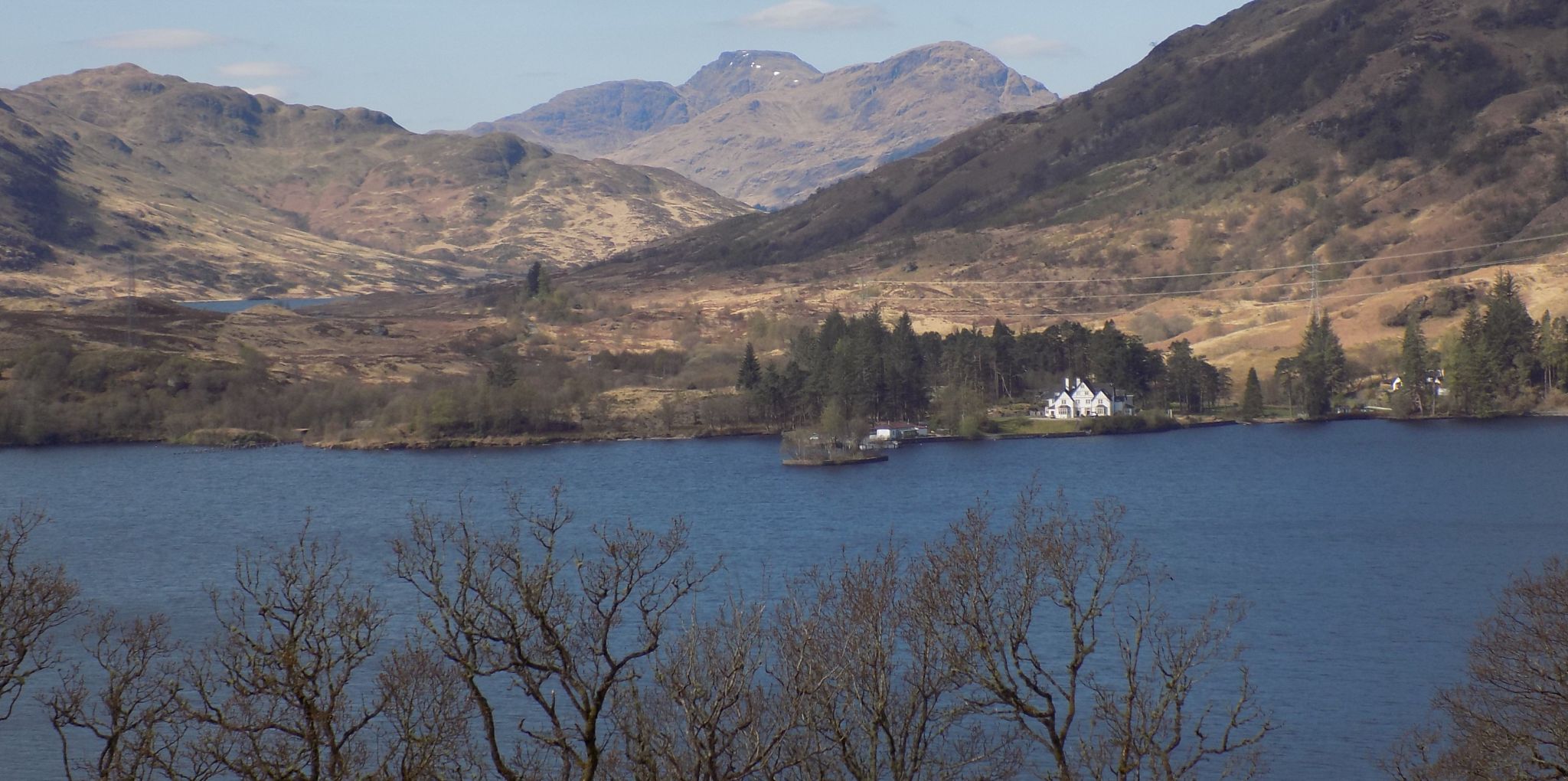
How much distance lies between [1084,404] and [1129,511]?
4081 centimetres

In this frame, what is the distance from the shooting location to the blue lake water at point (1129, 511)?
131ft

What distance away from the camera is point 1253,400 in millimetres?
102000

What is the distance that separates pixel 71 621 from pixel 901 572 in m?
24.8

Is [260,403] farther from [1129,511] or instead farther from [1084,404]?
[1129,511]

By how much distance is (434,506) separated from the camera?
227ft

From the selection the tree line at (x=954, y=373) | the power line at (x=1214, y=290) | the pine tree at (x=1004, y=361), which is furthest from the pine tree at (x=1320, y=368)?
the power line at (x=1214, y=290)

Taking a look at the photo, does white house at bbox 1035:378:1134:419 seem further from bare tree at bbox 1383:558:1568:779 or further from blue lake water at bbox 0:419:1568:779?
bare tree at bbox 1383:558:1568:779

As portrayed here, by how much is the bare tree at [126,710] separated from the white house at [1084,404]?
72567 millimetres

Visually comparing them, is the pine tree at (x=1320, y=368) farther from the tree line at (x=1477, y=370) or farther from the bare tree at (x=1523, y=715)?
the bare tree at (x=1523, y=715)

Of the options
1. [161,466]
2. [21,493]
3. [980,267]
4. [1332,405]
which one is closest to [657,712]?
[21,493]

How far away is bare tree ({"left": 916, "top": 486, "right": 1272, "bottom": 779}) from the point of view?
1894 cm

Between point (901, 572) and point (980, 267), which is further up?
point (980, 267)

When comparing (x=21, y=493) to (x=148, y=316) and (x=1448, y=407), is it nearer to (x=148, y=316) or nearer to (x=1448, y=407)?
(x=148, y=316)

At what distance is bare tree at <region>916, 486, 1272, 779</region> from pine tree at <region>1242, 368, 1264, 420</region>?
4683 centimetres
